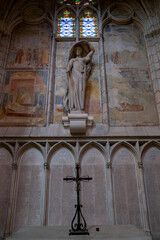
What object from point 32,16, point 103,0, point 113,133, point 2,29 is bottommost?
point 113,133

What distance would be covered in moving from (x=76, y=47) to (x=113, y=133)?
10.8ft

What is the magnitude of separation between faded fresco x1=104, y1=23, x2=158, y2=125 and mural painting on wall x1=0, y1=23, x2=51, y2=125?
2205mm

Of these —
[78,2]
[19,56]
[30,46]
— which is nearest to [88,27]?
[78,2]

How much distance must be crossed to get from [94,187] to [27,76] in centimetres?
433

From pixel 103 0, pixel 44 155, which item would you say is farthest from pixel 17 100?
pixel 103 0

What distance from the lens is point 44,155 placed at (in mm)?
7059

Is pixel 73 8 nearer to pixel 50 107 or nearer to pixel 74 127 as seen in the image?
pixel 50 107

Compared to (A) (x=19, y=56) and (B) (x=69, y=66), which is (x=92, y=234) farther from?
(A) (x=19, y=56)

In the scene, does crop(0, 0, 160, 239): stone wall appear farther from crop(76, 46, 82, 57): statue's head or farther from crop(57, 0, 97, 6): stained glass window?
crop(76, 46, 82, 57): statue's head

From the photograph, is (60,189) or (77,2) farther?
(77,2)

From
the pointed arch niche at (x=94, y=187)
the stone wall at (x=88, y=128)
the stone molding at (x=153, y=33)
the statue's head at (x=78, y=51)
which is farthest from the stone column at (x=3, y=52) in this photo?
the stone molding at (x=153, y=33)

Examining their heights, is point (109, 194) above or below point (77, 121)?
below

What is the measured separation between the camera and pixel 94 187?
673cm

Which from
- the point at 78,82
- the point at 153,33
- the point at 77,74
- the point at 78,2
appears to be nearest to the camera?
the point at 78,82
